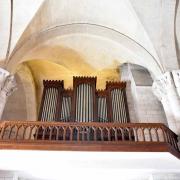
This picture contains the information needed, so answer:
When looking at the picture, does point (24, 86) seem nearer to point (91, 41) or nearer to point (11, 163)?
point (91, 41)

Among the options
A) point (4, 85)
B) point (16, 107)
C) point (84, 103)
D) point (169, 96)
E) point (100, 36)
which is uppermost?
point (100, 36)

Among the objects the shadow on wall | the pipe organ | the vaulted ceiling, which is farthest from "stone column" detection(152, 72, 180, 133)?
the shadow on wall

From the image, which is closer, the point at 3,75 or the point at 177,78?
the point at 3,75

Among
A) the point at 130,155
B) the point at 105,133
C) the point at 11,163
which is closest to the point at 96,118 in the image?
the point at 105,133

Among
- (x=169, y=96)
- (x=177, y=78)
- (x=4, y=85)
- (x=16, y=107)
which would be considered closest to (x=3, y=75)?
(x=4, y=85)

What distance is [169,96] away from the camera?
311 inches

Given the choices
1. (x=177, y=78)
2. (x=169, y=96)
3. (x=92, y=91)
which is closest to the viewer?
(x=169, y=96)

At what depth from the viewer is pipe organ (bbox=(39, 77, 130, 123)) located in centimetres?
835

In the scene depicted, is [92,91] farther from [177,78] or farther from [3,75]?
[3,75]

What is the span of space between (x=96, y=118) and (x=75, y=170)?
2.02 metres

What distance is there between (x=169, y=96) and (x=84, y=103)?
290cm

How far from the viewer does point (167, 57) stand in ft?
29.6

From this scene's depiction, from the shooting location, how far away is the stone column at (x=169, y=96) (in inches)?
296

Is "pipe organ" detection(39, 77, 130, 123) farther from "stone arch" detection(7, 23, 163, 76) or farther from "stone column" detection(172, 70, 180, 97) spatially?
"stone column" detection(172, 70, 180, 97)
